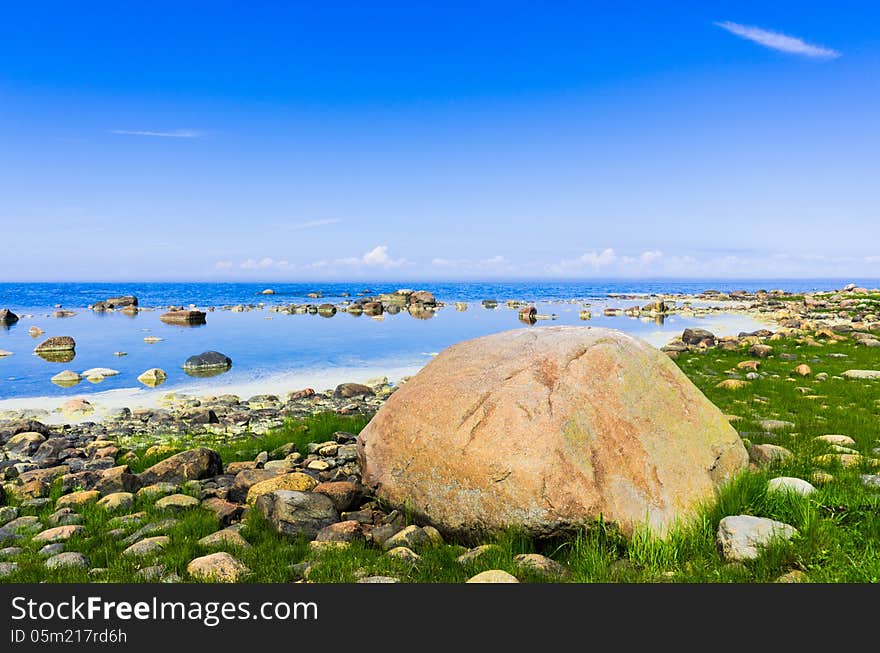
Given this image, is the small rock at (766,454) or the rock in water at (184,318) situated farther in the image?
the rock in water at (184,318)

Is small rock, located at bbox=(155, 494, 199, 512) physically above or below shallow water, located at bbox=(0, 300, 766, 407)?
above

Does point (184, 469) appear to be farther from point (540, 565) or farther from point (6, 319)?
point (6, 319)

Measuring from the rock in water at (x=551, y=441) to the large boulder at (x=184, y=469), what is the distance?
4.03m

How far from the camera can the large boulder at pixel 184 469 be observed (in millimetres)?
10023

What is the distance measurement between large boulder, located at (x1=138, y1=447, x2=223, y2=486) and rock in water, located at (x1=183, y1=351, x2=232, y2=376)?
16.2 metres

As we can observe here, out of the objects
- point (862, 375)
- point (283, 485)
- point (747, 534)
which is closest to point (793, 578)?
point (747, 534)

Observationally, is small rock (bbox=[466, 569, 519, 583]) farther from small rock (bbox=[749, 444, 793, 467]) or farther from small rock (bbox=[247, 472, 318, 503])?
small rock (bbox=[749, 444, 793, 467])

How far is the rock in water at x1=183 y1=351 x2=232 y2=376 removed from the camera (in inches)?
1023

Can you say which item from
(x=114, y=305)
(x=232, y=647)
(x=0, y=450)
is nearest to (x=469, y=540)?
(x=232, y=647)

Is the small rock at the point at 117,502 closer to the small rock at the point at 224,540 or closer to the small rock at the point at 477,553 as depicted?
the small rock at the point at 224,540

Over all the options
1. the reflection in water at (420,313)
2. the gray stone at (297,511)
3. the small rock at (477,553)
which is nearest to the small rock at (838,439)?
the small rock at (477,553)

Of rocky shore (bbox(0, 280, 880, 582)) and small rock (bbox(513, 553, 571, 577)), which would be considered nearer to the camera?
small rock (bbox(513, 553, 571, 577))

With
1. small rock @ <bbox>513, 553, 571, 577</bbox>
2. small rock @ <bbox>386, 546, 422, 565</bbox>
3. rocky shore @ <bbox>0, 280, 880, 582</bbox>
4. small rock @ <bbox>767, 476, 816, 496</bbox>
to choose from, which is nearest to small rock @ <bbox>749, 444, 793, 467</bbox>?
rocky shore @ <bbox>0, 280, 880, 582</bbox>

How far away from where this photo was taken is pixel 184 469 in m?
10.2
